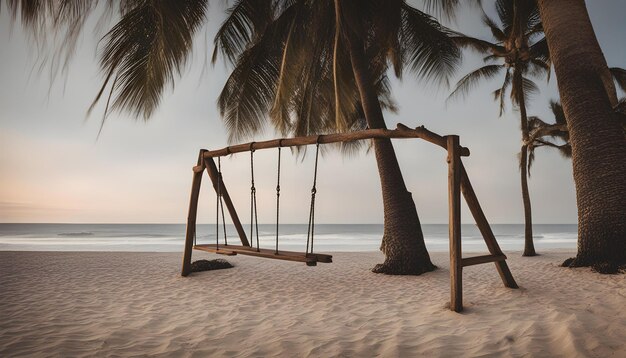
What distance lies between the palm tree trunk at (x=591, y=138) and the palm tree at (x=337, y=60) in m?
1.94

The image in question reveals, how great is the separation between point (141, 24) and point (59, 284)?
3974mm

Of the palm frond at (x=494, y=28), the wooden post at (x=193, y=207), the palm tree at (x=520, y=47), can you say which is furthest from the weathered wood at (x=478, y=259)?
the palm frond at (x=494, y=28)

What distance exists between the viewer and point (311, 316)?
11.5ft

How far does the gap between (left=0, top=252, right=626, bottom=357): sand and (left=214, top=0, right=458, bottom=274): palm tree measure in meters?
1.29

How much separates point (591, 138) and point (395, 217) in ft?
10.8

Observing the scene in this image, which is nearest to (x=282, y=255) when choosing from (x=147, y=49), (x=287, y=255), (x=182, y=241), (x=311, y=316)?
(x=287, y=255)

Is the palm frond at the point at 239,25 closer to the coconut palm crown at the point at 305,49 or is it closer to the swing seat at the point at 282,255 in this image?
the coconut palm crown at the point at 305,49

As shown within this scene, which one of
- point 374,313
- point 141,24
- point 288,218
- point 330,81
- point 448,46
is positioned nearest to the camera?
point 374,313

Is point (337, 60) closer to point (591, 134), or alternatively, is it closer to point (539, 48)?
point (591, 134)

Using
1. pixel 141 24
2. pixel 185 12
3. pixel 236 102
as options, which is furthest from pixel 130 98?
pixel 236 102

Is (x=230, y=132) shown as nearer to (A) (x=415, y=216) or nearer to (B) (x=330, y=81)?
(B) (x=330, y=81)

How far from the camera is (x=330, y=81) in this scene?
26.2ft

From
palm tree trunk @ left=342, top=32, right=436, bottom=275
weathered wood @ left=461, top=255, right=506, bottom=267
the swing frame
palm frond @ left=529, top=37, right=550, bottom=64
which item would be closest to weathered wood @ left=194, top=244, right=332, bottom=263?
the swing frame

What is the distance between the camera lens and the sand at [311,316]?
258 cm
